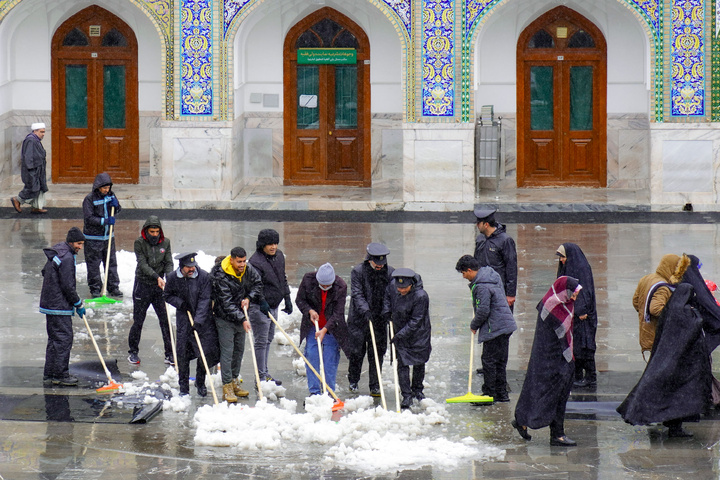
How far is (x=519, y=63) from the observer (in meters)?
20.1

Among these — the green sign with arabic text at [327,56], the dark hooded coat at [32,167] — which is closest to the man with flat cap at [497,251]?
the dark hooded coat at [32,167]

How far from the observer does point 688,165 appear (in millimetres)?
18562

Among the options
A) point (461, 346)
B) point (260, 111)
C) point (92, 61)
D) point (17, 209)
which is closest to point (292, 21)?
point (260, 111)

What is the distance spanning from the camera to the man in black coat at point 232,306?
9641 millimetres

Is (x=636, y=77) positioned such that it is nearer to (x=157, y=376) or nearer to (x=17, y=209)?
(x=17, y=209)

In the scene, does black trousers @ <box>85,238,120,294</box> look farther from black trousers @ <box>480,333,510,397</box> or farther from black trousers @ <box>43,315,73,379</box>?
black trousers @ <box>480,333,510,397</box>

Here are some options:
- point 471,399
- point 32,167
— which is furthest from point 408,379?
point 32,167

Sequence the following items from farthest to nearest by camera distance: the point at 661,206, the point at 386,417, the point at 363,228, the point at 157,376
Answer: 1. the point at 661,206
2. the point at 363,228
3. the point at 157,376
4. the point at 386,417

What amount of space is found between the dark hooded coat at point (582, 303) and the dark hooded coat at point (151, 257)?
346 centimetres

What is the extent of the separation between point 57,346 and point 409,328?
2.86 metres

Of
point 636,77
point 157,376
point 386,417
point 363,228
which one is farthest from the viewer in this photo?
point 636,77

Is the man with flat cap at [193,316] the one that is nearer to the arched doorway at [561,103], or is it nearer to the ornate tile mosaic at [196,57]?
the ornate tile mosaic at [196,57]

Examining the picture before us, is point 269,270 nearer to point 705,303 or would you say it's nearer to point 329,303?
point 329,303

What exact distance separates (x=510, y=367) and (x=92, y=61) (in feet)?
39.1
